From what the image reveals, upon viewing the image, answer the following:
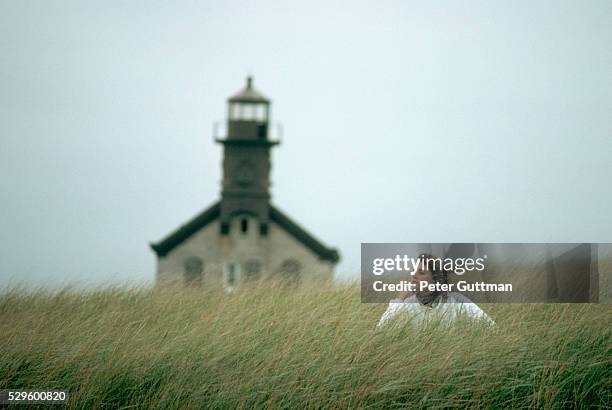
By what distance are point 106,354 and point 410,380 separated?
8.99ft

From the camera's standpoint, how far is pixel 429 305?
24.9ft

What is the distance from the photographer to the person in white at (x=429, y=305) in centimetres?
746

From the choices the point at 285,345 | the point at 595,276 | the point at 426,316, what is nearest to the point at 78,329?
the point at 285,345

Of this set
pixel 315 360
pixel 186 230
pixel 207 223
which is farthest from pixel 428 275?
pixel 207 223

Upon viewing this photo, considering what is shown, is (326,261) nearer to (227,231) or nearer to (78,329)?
(227,231)

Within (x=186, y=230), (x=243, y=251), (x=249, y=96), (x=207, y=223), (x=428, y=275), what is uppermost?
(x=249, y=96)

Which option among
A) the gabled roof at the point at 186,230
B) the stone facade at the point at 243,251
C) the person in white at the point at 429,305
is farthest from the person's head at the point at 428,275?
the gabled roof at the point at 186,230

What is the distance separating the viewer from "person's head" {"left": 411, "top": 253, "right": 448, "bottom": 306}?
758 cm

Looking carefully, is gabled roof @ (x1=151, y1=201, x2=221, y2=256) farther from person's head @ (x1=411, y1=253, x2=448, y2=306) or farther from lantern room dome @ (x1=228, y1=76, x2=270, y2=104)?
person's head @ (x1=411, y1=253, x2=448, y2=306)

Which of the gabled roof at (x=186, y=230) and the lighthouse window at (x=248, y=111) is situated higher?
the lighthouse window at (x=248, y=111)

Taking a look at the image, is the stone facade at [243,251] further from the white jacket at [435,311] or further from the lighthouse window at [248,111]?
the white jacket at [435,311]

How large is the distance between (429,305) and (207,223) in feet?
130

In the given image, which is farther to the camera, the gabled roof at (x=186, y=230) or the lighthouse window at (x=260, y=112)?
the gabled roof at (x=186, y=230)

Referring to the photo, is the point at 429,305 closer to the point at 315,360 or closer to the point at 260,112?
the point at 315,360
